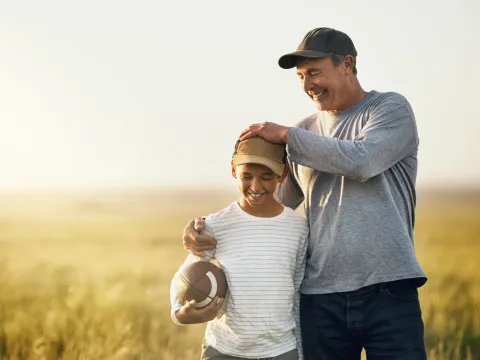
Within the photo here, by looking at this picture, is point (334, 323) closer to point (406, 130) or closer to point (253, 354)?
point (253, 354)

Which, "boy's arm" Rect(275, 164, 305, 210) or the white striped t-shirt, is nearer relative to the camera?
the white striped t-shirt

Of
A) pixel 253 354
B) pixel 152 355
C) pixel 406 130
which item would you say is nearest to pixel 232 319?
pixel 253 354

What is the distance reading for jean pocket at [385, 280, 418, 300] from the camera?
352cm

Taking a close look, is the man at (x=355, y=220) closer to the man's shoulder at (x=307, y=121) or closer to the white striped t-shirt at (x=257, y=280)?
the white striped t-shirt at (x=257, y=280)

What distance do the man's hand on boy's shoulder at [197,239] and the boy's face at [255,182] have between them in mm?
264

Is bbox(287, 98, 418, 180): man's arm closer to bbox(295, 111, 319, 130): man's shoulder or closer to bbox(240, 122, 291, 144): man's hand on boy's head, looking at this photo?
bbox(240, 122, 291, 144): man's hand on boy's head

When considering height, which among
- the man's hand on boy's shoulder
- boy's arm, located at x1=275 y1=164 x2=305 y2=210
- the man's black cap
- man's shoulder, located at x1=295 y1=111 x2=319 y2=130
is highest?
the man's black cap

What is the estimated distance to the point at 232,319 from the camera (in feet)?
11.5

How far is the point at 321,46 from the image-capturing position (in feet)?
12.1

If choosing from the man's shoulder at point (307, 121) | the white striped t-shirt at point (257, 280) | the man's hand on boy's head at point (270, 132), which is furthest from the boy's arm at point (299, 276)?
the man's shoulder at point (307, 121)

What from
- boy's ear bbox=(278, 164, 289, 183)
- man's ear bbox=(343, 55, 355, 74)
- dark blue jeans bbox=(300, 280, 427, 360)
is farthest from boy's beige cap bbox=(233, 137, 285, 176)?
dark blue jeans bbox=(300, 280, 427, 360)

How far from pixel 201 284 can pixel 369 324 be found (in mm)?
835

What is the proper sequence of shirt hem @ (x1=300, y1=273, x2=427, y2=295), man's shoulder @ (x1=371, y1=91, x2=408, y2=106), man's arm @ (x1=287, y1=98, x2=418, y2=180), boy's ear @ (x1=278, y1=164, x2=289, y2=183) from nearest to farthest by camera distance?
1. man's arm @ (x1=287, y1=98, x2=418, y2=180)
2. shirt hem @ (x1=300, y1=273, x2=427, y2=295)
3. man's shoulder @ (x1=371, y1=91, x2=408, y2=106)
4. boy's ear @ (x1=278, y1=164, x2=289, y2=183)

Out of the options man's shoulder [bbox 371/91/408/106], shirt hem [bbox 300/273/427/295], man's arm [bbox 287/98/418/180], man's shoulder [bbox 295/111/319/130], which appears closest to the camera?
man's arm [bbox 287/98/418/180]
